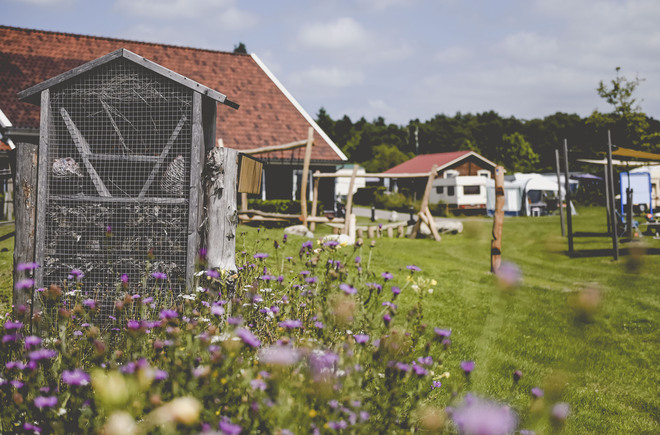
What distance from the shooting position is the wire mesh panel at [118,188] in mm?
4918

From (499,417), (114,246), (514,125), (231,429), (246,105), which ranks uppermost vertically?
(514,125)

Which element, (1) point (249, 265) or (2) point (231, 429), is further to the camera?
(1) point (249, 265)

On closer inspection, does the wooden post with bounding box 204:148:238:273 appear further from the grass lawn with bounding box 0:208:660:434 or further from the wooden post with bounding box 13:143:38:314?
the wooden post with bounding box 13:143:38:314

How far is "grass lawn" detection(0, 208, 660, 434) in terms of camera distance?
1.99m

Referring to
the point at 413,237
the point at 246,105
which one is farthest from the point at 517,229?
the point at 246,105

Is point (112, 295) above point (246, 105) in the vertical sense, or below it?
below

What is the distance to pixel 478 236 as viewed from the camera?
6.53ft

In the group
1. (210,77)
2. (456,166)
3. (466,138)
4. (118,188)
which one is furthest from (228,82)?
(466,138)

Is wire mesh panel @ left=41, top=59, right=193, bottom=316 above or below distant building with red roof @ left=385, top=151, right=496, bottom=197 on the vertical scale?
below

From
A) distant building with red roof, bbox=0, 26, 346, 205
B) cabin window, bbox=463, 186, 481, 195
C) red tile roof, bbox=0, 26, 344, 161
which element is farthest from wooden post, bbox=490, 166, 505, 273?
cabin window, bbox=463, 186, 481, 195

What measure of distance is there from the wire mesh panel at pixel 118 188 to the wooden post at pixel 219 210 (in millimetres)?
201

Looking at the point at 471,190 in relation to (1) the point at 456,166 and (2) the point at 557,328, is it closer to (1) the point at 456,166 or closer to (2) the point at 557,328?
(1) the point at 456,166

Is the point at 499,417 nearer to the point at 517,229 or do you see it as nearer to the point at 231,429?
the point at 231,429

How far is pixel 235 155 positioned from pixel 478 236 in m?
3.49
